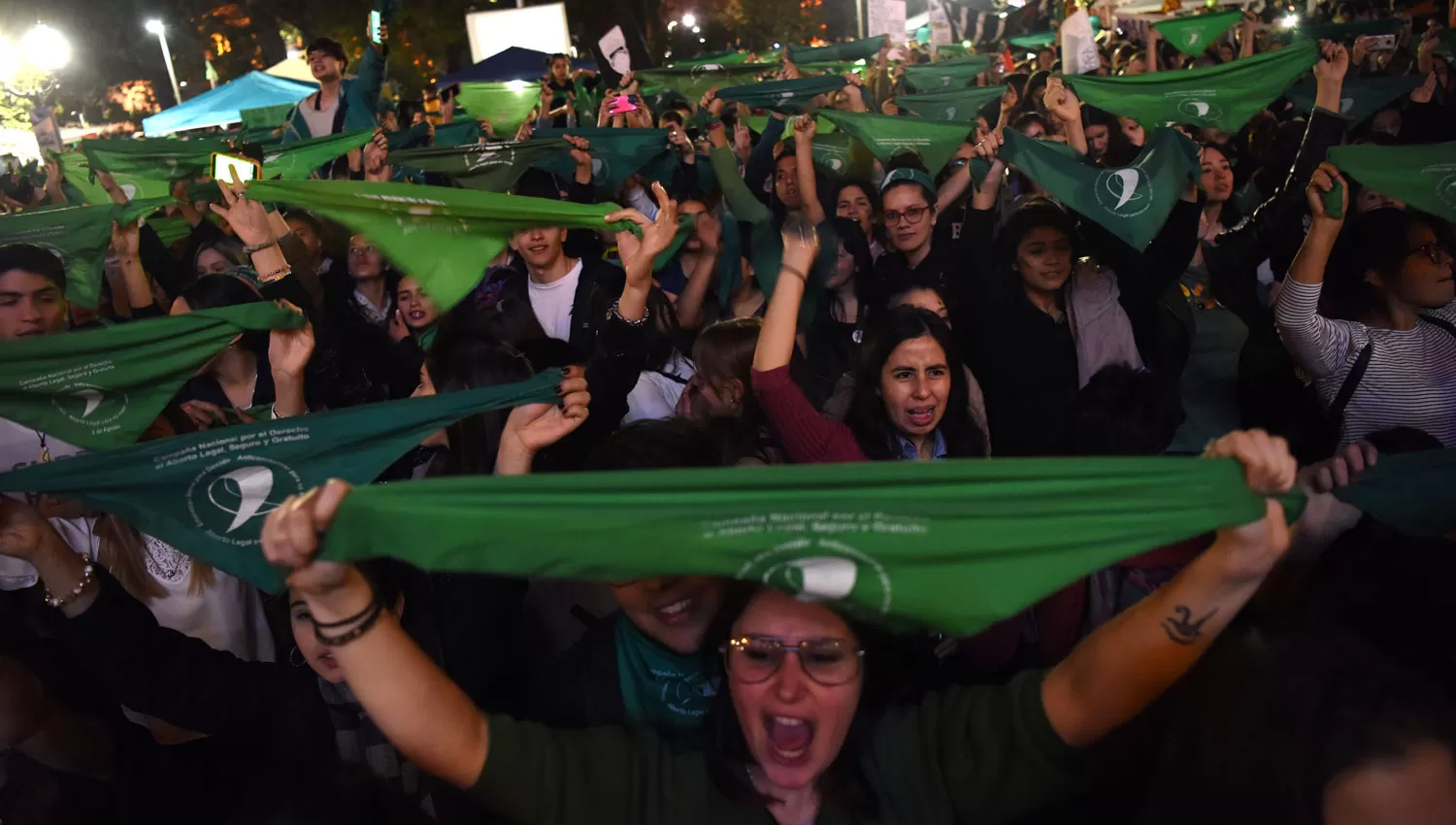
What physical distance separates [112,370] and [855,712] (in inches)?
95.4

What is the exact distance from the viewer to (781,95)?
303 inches

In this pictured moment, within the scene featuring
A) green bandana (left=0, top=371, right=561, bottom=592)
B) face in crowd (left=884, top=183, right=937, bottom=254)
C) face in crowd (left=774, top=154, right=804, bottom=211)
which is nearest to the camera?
green bandana (left=0, top=371, right=561, bottom=592)

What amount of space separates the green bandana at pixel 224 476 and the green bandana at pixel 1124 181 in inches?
114

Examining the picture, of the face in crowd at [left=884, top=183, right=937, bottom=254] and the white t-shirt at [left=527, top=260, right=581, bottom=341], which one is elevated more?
the face in crowd at [left=884, top=183, right=937, bottom=254]

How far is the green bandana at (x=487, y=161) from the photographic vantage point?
5.66m

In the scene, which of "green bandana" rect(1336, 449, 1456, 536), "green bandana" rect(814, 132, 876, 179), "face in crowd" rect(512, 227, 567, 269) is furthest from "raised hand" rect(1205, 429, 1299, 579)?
"green bandana" rect(814, 132, 876, 179)

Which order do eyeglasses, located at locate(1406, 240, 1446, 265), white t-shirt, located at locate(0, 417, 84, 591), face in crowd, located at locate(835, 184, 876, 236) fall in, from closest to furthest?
white t-shirt, located at locate(0, 417, 84, 591) < eyeglasses, located at locate(1406, 240, 1446, 265) < face in crowd, located at locate(835, 184, 876, 236)

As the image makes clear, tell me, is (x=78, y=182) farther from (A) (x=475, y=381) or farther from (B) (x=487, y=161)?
(A) (x=475, y=381)

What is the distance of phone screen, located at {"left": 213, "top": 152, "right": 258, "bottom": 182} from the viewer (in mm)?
4348

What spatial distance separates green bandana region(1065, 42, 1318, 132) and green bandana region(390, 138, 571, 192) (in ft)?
10.0

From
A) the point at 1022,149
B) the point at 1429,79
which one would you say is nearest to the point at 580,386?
the point at 1022,149

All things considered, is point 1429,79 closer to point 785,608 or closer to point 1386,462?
point 1386,462

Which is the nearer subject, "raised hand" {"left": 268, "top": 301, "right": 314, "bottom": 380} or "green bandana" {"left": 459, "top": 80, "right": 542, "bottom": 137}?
"raised hand" {"left": 268, "top": 301, "right": 314, "bottom": 380}

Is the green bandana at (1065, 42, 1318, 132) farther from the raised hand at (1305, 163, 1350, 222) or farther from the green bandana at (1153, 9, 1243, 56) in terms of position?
the green bandana at (1153, 9, 1243, 56)
